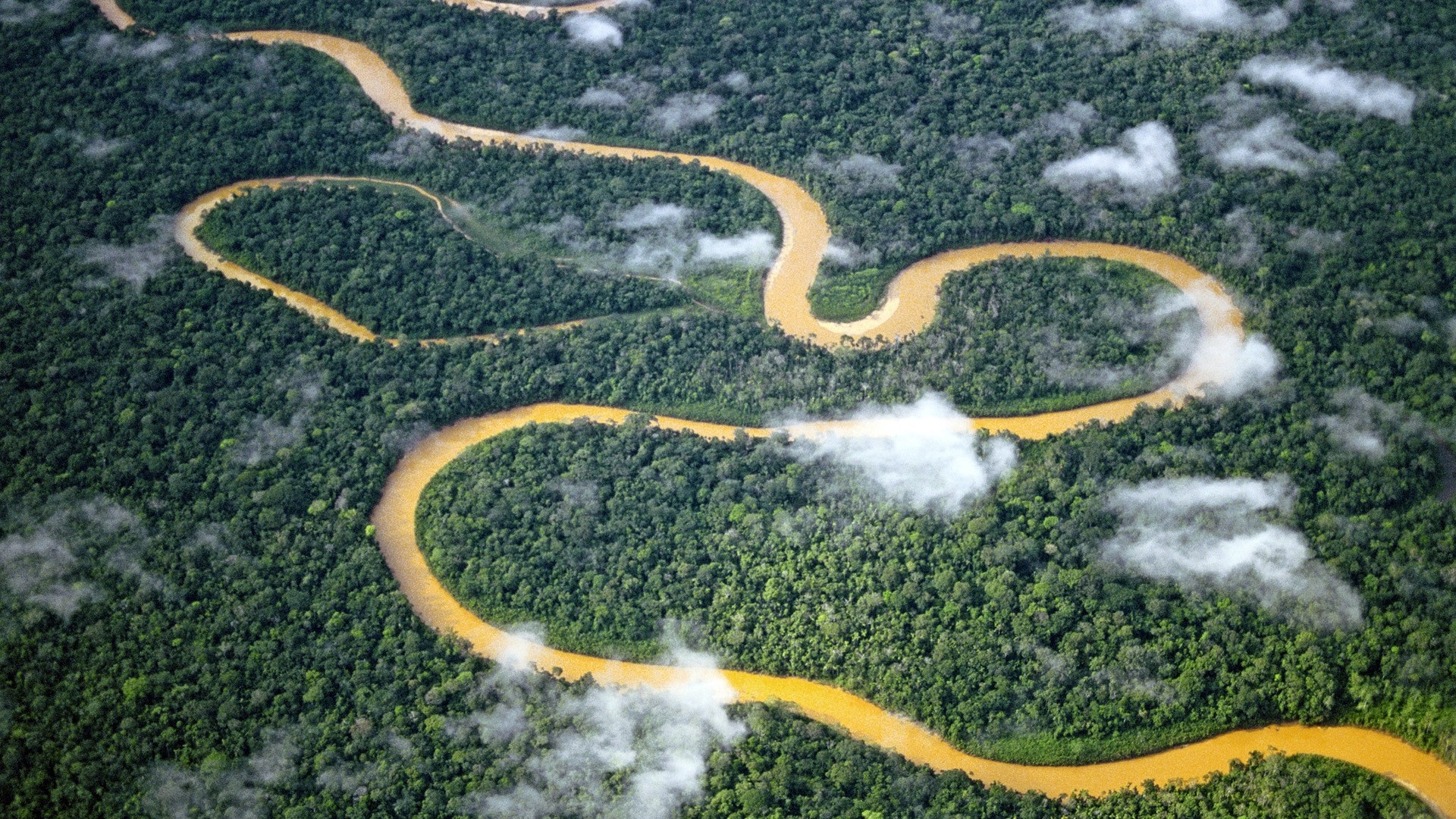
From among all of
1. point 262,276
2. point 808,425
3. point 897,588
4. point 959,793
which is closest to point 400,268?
point 262,276

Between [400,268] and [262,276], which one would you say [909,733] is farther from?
[262,276]

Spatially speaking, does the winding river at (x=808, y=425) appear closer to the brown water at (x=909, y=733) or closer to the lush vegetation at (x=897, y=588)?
the brown water at (x=909, y=733)

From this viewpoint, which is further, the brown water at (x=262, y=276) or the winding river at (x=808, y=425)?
the brown water at (x=262, y=276)

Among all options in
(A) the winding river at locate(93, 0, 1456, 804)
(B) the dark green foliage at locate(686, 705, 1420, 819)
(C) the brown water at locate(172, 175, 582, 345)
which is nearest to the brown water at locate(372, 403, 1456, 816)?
(A) the winding river at locate(93, 0, 1456, 804)

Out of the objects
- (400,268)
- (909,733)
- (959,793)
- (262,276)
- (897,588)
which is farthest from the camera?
(262,276)

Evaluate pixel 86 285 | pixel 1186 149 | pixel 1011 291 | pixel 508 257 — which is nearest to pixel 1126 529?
pixel 1011 291

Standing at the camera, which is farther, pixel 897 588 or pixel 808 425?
pixel 808 425

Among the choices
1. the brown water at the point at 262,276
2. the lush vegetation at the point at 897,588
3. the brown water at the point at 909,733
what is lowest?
the brown water at the point at 909,733

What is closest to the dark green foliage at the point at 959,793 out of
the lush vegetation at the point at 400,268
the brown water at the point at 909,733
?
the brown water at the point at 909,733

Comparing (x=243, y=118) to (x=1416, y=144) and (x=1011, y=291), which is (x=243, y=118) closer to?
(x=1011, y=291)
